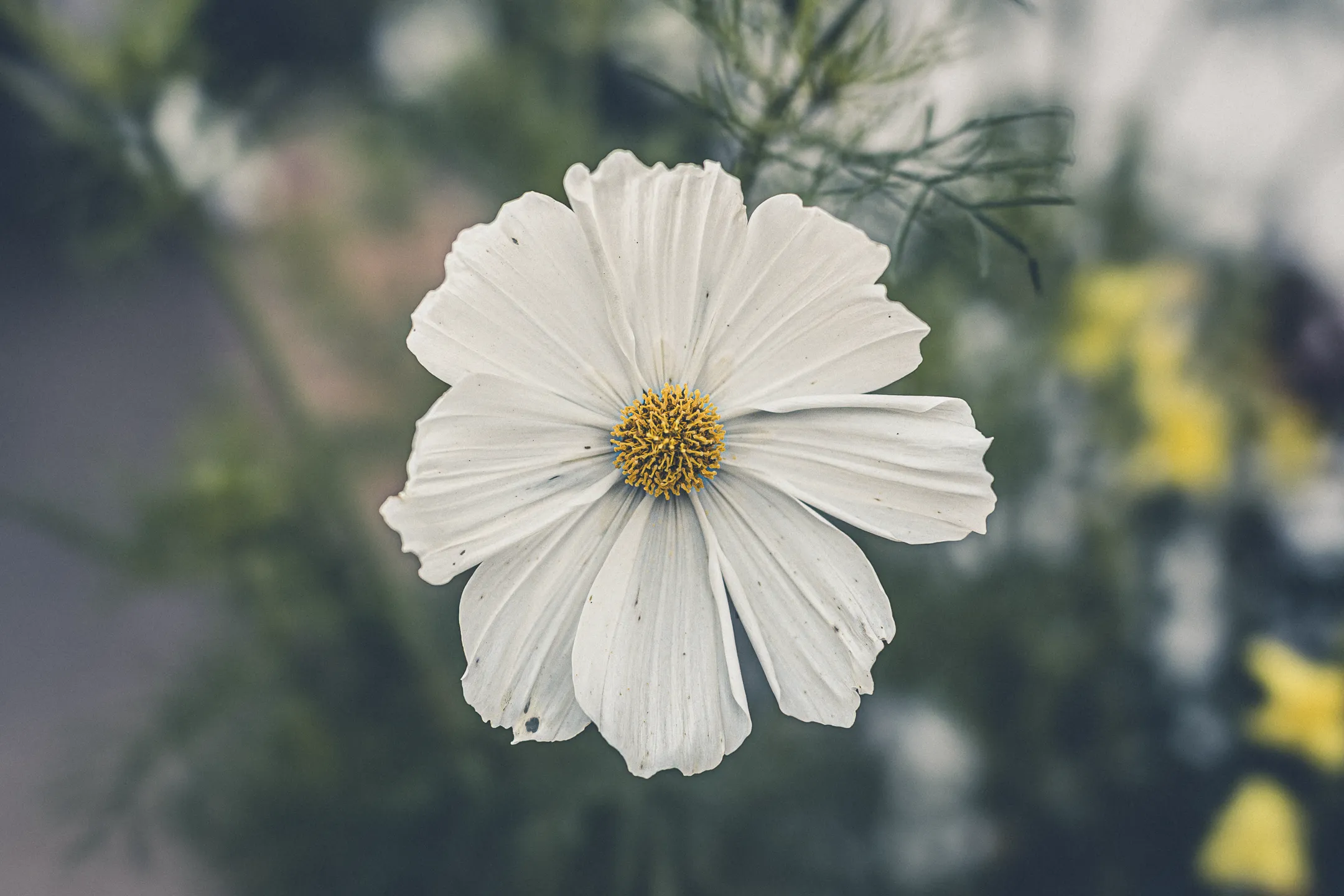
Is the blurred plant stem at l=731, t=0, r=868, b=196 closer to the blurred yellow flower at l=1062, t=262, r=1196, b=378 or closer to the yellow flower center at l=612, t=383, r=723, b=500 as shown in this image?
the yellow flower center at l=612, t=383, r=723, b=500

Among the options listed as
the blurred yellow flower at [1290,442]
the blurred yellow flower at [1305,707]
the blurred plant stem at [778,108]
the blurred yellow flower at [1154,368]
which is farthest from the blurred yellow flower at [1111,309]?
the blurred plant stem at [778,108]

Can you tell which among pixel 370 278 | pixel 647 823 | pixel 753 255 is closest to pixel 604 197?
pixel 753 255

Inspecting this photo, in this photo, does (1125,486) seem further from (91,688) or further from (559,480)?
(91,688)

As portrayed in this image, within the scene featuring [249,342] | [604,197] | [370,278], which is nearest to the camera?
[604,197]

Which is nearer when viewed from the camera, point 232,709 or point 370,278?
point 232,709

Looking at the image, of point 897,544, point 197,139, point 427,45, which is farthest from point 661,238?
point 427,45

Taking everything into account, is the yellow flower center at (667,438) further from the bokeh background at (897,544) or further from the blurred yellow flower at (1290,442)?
the blurred yellow flower at (1290,442)

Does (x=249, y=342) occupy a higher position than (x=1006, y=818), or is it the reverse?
(x=249, y=342)

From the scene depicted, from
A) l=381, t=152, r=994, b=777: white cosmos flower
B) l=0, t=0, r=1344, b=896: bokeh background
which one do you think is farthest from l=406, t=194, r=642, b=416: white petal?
l=0, t=0, r=1344, b=896: bokeh background
